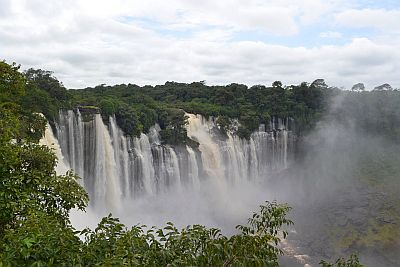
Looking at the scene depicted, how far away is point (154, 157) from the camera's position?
3130 cm

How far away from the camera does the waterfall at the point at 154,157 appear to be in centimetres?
2428

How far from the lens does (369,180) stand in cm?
4300

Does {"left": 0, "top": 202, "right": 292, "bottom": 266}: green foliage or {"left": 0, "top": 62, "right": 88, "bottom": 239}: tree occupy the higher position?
{"left": 0, "top": 62, "right": 88, "bottom": 239}: tree

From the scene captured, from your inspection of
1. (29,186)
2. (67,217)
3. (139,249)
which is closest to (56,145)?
(67,217)

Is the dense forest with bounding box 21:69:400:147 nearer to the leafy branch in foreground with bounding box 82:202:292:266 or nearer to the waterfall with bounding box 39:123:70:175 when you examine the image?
the waterfall with bounding box 39:123:70:175

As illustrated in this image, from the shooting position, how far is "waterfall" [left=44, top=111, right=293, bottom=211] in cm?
2428

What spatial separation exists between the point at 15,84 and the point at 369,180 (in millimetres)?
40151

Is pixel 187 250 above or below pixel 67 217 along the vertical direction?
above

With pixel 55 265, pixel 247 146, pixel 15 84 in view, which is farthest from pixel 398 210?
pixel 55 265

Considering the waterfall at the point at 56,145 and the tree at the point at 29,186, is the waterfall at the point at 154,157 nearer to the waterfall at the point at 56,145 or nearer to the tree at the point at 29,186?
the waterfall at the point at 56,145

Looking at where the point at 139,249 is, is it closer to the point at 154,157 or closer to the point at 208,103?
the point at 154,157

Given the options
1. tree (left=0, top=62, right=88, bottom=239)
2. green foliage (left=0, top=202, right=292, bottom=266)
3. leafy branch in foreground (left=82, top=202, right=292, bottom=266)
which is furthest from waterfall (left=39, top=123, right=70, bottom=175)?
leafy branch in foreground (left=82, top=202, right=292, bottom=266)

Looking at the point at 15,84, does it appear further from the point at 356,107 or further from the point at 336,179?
the point at 356,107

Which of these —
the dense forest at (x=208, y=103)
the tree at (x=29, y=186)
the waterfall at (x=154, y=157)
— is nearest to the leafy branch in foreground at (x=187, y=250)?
the tree at (x=29, y=186)
